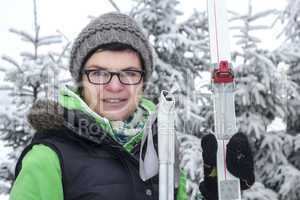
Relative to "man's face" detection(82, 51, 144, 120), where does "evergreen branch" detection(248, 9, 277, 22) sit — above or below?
above

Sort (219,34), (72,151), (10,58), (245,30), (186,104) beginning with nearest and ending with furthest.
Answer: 1. (72,151)
2. (219,34)
3. (10,58)
4. (186,104)
5. (245,30)

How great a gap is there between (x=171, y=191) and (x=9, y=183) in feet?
12.7

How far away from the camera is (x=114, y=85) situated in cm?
193

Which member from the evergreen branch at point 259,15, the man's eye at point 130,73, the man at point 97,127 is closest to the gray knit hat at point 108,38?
the man at point 97,127

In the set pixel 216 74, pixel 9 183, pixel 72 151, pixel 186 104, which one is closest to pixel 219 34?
pixel 216 74

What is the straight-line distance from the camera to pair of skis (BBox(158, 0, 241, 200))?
202 centimetres

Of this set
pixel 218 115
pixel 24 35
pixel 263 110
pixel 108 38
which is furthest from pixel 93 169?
pixel 263 110

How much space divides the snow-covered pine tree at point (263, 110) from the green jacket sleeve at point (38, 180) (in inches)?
182

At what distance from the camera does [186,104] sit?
231 inches

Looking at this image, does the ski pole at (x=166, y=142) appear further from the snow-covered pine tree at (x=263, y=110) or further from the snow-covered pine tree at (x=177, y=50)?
the snow-covered pine tree at (x=263, y=110)

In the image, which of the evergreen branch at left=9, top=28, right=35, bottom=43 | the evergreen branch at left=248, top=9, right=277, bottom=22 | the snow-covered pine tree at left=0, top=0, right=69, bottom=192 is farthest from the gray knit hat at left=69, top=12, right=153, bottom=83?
the evergreen branch at left=248, top=9, right=277, bottom=22

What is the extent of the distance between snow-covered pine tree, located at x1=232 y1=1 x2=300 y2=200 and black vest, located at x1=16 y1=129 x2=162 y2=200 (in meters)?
4.37

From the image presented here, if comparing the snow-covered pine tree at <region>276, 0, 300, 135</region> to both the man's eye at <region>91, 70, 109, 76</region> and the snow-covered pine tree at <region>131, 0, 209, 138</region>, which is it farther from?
the man's eye at <region>91, 70, 109, 76</region>

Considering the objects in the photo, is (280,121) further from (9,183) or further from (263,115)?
(9,183)
